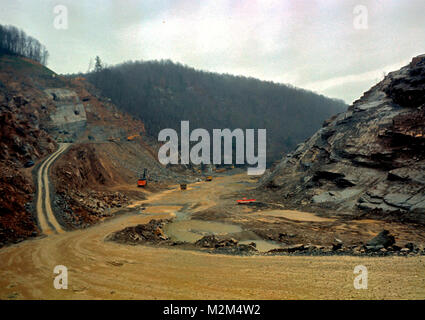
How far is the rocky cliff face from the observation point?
19516mm

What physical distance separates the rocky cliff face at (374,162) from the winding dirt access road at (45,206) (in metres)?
23.0

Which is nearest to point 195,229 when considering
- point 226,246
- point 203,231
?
point 203,231

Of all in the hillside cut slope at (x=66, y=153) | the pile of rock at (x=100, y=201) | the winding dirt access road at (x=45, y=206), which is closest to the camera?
the winding dirt access road at (x=45, y=206)

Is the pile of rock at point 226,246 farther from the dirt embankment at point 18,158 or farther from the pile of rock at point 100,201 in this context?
the pile of rock at point 100,201

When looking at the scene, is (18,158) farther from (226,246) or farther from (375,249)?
(375,249)

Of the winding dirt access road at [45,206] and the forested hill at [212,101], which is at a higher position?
the forested hill at [212,101]

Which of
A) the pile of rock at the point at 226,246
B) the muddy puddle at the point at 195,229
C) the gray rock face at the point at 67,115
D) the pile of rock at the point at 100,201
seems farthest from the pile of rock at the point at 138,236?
the gray rock face at the point at 67,115

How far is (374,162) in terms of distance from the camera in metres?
24.6

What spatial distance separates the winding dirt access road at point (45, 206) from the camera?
16.7 m

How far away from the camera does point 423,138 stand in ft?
71.4

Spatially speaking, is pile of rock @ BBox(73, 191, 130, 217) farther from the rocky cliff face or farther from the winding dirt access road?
the rocky cliff face

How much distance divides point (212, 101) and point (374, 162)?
121 m
